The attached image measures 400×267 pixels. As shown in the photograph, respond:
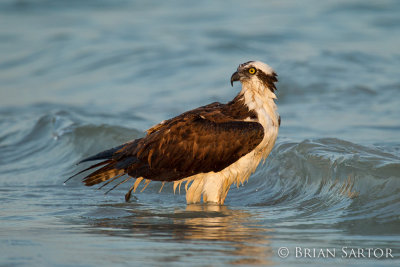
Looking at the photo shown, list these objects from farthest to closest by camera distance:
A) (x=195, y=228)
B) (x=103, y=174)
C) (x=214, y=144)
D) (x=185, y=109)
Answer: (x=185, y=109) < (x=103, y=174) < (x=214, y=144) < (x=195, y=228)

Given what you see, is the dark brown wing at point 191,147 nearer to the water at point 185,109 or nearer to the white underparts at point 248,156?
the white underparts at point 248,156

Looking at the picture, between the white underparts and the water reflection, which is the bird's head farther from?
the water reflection

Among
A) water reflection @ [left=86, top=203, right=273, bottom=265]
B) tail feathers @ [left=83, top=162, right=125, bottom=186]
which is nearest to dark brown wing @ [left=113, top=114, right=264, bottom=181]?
tail feathers @ [left=83, top=162, right=125, bottom=186]

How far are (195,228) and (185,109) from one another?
7484mm

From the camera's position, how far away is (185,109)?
13.5m

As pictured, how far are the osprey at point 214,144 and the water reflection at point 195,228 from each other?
0.31m

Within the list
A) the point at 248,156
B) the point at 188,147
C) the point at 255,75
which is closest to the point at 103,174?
the point at 188,147

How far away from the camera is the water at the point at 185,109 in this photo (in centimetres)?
560

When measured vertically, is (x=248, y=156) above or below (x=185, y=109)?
below

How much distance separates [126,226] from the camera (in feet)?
20.4

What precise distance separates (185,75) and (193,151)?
9.22 meters

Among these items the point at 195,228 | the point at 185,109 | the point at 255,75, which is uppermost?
the point at 185,109

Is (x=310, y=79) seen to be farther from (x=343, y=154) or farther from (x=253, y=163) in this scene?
(x=253, y=163)

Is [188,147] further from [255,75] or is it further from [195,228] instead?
[195,228]
